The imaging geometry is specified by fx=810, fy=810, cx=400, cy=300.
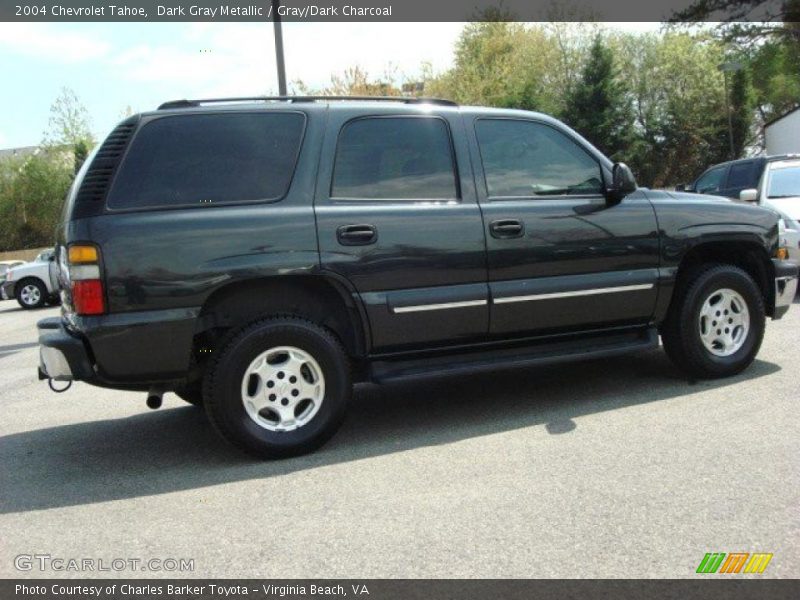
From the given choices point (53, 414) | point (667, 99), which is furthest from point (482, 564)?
point (667, 99)

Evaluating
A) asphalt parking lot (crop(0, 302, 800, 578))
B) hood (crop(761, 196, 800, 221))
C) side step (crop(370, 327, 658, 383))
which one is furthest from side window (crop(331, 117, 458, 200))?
hood (crop(761, 196, 800, 221))

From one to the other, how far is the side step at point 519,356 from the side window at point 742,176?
7140mm

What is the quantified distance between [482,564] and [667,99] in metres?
47.9

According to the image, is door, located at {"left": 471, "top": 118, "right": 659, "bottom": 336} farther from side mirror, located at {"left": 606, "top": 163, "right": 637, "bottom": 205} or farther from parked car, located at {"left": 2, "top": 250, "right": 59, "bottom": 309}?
parked car, located at {"left": 2, "top": 250, "right": 59, "bottom": 309}

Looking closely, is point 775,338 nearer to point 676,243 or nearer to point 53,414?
point 676,243

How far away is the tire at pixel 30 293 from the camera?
65.4ft

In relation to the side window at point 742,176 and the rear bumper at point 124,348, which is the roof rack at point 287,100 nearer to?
the rear bumper at point 124,348

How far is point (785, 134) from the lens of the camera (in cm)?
2830

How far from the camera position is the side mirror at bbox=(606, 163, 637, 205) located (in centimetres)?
517

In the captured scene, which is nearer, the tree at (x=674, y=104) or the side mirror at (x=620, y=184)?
the side mirror at (x=620, y=184)

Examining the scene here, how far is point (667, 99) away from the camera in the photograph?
153 feet

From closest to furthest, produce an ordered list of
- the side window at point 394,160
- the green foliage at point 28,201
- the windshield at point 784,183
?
the side window at point 394,160
the windshield at point 784,183
the green foliage at point 28,201

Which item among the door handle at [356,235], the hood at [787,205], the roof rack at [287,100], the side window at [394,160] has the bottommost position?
the hood at [787,205]

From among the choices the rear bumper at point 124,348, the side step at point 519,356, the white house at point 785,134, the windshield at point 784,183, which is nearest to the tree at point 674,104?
the white house at point 785,134
